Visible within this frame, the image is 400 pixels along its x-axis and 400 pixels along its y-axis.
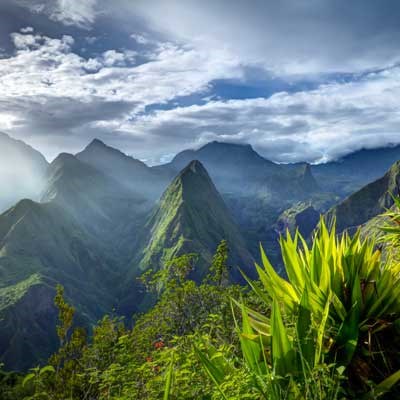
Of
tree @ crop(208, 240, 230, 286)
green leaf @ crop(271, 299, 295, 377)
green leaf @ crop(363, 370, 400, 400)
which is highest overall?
green leaf @ crop(271, 299, 295, 377)

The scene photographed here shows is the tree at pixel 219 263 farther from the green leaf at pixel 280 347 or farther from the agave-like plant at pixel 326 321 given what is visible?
the green leaf at pixel 280 347

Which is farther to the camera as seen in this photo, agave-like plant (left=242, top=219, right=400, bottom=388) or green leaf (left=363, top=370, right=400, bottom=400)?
agave-like plant (left=242, top=219, right=400, bottom=388)

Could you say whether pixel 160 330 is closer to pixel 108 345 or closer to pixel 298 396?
pixel 108 345

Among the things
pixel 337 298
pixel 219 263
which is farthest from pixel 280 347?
pixel 219 263

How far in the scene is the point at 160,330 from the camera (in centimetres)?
1550

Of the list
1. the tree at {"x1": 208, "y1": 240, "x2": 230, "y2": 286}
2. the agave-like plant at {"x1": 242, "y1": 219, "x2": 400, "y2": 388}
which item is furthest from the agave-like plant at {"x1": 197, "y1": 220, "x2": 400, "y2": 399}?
the tree at {"x1": 208, "y1": 240, "x2": 230, "y2": 286}

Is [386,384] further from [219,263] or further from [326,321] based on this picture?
[219,263]

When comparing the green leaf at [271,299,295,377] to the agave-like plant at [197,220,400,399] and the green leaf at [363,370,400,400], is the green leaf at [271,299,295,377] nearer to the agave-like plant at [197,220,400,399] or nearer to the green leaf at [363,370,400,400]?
the agave-like plant at [197,220,400,399]

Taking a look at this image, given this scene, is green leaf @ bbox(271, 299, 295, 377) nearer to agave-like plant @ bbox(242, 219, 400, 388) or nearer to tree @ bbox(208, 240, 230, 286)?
agave-like plant @ bbox(242, 219, 400, 388)

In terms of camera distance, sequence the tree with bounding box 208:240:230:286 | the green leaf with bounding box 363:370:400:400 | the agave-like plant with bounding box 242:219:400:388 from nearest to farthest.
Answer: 1. the green leaf with bounding box 363:370:400:400
2. the agave-like plant with bounding box 242:219:400:388
3. the tree with bounding box 208:240:230:286

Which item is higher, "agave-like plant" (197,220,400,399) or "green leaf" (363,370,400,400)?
"agave-like plant" (197,220,400,399)

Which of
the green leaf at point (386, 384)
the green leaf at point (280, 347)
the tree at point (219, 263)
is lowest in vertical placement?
the tree at point (219, 263)

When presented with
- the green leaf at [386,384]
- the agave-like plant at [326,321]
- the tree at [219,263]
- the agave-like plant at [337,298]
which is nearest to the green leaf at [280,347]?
the agave-like plant at [326,321]

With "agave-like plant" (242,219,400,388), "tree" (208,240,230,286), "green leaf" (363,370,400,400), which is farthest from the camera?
"tree" (208,240,230,286)
